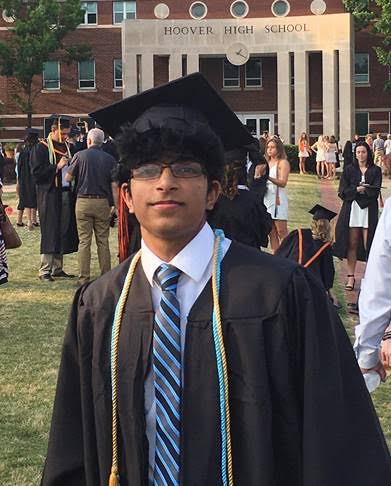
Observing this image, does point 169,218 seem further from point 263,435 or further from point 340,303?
point 340,303

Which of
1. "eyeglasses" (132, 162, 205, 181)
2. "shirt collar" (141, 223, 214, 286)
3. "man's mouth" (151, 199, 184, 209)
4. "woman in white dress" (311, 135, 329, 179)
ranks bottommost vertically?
"shirt collar" (141, 223, 214, 286)

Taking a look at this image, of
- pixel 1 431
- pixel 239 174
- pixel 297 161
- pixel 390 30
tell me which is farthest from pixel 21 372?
pixel 390 30

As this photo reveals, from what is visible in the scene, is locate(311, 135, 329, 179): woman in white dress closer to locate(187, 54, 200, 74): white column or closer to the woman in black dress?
locate(187, 54, 200, 74): white column

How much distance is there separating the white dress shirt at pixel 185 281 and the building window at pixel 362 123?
47776 millimetres

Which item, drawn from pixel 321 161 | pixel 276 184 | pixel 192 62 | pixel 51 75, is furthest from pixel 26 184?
pixel 51 75

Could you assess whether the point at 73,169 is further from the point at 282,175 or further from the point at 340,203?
the point at 340,203

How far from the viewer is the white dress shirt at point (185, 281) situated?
8.63 ft

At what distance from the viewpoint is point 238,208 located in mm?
6445

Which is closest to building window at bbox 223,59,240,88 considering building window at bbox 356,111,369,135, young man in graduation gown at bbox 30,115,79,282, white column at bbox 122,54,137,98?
building window at bbox 356,111,369,135

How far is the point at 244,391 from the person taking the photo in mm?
2531

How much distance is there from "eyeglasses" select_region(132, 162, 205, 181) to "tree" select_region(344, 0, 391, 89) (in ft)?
143

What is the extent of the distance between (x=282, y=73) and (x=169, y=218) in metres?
38.8

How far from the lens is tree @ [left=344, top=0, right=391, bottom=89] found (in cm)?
4456

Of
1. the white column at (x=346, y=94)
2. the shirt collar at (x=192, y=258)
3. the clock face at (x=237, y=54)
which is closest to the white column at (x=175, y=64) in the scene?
the clock face at (x=237, y=54)
